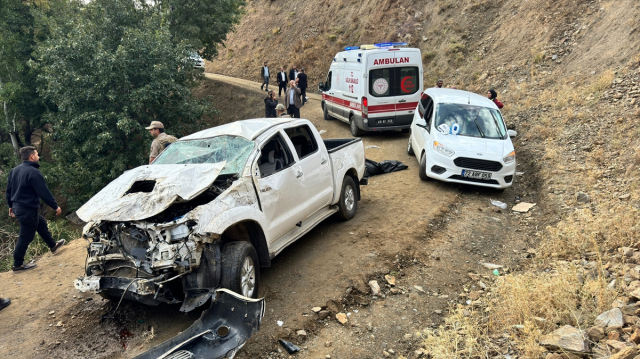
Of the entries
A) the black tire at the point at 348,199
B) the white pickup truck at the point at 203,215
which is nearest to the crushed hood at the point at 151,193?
the white pickup truck at the point at 203,215

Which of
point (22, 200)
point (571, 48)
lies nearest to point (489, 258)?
point (22, 200)

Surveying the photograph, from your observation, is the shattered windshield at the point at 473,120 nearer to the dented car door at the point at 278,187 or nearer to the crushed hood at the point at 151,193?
the dented car door at the point at 278,187

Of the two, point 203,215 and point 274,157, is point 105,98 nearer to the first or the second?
point 274,157

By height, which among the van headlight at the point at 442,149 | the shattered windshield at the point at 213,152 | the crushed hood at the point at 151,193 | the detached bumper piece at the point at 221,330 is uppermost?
the shattered windshield at the point at 213,152

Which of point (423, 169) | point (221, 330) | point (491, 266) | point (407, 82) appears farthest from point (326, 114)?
point (221, 330)

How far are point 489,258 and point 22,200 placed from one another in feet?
22.0

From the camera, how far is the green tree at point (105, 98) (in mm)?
13773

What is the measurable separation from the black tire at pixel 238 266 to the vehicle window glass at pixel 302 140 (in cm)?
190

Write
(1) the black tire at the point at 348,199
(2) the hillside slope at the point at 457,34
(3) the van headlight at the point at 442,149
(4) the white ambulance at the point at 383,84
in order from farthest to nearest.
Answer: (2) the hillside slope at the point at 457,34
(4) the white ambulance at the point at 383,84
(3) the van headlight at the point at 442,149
(1) the black tire at the point at 348,199

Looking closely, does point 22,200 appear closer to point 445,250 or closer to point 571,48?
point 445,250

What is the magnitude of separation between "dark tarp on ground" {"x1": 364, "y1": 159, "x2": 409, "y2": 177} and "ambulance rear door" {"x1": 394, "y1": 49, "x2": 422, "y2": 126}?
294cm

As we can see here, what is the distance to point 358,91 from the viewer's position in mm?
13086

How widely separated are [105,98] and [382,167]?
31.3 feet

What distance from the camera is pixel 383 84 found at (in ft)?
41.8
